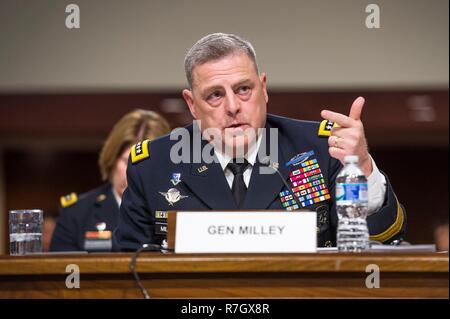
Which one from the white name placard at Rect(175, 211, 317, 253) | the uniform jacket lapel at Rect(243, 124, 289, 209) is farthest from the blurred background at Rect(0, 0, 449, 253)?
the white name placard at Rect(175, 211, 317, 253)

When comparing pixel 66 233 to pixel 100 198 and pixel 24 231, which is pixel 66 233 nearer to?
pixel 100 198

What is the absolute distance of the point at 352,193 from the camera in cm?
212

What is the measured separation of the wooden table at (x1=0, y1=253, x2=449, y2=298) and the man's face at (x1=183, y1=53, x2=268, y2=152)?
77 cm

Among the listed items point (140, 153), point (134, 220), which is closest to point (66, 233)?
point (140, 153)

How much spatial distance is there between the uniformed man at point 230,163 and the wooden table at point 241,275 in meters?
0.64

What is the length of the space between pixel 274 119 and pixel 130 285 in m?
1.05

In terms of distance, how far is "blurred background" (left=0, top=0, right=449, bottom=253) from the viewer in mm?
5918

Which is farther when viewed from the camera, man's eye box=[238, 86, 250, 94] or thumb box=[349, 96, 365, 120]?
man's eye box=[238, 86, 250, 94]

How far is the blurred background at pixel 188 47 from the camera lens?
5.92 m

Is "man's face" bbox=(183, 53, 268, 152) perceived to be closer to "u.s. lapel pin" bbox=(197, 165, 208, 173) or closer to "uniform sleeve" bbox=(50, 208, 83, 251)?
"u.s. lapel pin" bbox=(197, 165, 208, 173)

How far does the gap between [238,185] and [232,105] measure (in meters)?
0.24
